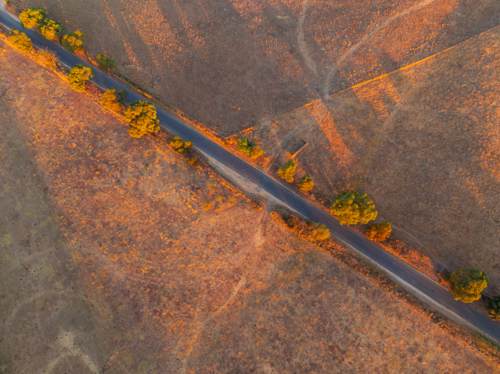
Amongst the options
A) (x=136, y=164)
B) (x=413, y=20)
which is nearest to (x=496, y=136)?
(x=413, y=20)

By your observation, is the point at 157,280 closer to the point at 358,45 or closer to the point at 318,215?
the point at 318,215

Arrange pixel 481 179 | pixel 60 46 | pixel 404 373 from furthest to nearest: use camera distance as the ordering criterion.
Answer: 1. pixel 60 46
2. pixel 481 179
3. pixel 404 373

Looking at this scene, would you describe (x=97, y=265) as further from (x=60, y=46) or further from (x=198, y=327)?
(x=60, y=46)

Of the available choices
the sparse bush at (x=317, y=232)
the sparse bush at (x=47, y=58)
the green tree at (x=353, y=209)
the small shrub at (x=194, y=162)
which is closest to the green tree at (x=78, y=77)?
the sparse bush at (x=47, y=58)

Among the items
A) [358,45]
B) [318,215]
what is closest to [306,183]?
[318,215]

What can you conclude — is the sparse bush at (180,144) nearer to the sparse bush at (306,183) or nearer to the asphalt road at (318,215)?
the asphalt road at (318,215)

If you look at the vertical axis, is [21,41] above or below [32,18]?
below

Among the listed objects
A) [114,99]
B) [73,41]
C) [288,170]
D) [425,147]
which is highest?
[73,41]
